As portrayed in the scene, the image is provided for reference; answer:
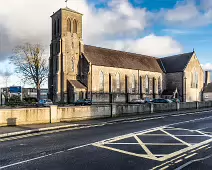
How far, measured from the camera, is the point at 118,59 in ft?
163

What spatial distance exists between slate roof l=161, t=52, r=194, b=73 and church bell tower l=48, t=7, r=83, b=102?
88.0ft

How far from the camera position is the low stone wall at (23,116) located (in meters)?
13.5

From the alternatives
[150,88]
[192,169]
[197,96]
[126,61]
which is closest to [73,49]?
[126,61]

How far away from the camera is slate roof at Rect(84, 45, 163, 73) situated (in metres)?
45.5

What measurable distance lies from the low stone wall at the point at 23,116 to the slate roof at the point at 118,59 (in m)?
29.4

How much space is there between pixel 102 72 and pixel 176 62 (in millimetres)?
24428

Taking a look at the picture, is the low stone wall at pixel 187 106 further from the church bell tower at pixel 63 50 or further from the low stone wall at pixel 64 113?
the church bell tower at pixel 63 50

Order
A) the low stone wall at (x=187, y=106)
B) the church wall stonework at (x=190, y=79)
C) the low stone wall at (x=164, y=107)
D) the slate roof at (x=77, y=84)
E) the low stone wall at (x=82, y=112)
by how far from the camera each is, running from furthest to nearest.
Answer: the church wall stonework at (x=190, y=79)
the slate roof at (x=77, y=84)
the low stone wall at (x=187, y=106)
the low stone wall at (x=164, y=107)
the low stone wall at (x=82, y=112)

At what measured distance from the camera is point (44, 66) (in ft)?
164

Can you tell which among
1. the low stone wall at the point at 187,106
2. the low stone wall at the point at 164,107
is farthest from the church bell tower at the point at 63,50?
the low stone wall at the point at 187,106

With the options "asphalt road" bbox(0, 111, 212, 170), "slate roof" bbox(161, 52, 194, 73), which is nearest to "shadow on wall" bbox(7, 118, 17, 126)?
"asphalt road" bbox(0, 111, 212, 170)

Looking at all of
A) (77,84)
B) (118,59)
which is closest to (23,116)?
(77,84)

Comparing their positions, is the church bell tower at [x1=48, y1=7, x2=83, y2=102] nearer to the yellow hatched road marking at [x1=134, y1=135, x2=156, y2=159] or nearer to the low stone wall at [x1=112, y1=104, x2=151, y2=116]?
the low stone wall at [x1=112, y1=104, x2=151, y2=116]

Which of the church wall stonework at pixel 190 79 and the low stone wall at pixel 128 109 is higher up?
the church wall stonework at pixel 190 79
